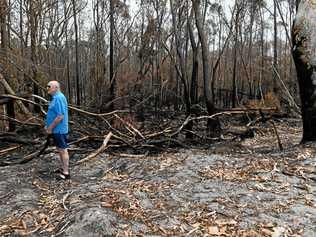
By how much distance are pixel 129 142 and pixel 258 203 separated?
12.2 ft

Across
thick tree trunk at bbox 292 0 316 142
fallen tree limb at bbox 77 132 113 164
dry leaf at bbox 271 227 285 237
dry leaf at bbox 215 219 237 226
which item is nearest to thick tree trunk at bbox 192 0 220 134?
thick tree trunk at bbox 292 0 316 142

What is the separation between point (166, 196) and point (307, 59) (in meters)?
4.05

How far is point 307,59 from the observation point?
24.3 feet

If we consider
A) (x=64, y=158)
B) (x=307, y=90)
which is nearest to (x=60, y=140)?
(x=64, y=158)

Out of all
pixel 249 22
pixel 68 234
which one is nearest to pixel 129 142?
pixel 68 234

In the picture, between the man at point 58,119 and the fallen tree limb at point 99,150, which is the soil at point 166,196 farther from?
the man at point 58,119

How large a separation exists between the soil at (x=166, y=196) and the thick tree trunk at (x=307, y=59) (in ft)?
1.76

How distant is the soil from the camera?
420 cm

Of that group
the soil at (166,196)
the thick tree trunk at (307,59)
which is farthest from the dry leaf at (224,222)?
the thick tree trunk at (307,59)

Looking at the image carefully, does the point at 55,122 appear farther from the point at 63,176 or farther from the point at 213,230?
the point at 213,230

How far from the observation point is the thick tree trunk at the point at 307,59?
24.2 feet

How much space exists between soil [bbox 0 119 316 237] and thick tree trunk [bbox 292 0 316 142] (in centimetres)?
54

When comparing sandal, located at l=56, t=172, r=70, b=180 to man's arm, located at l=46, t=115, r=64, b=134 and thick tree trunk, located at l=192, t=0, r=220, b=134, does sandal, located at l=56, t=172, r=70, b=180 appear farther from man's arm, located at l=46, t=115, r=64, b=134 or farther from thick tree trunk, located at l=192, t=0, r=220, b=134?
thick tree trunk, located at l=192, t=0, r=220, b=134

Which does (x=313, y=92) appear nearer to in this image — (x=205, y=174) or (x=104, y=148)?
(x=205, y=174)
